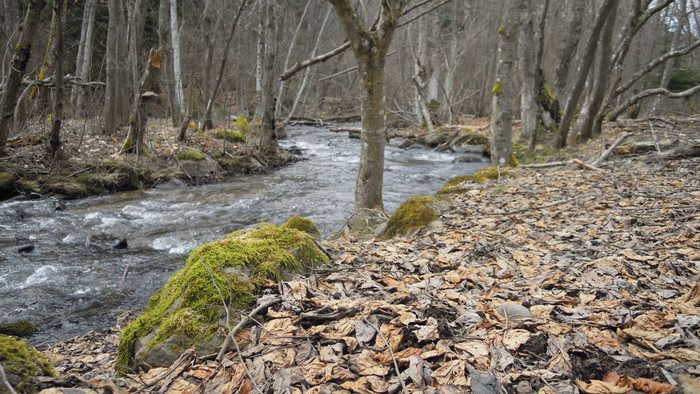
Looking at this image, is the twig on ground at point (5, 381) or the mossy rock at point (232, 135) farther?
the mossy rock at point (232, 135)

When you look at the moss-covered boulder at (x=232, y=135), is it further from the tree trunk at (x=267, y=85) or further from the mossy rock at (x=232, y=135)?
the tree trunk at (x=267, y=85)

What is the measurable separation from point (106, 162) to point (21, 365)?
896 centimetres

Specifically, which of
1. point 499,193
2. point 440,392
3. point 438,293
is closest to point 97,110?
point 499,193

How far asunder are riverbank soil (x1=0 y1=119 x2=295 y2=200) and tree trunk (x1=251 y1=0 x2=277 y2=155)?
51 centimetres

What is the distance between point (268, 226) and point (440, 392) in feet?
6.99

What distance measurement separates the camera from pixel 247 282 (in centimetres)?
263

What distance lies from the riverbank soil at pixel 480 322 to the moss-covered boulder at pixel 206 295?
116mm

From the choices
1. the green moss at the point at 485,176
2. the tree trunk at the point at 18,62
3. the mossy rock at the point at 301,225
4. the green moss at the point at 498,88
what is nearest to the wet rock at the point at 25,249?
the mossy rock at the point at 301,225

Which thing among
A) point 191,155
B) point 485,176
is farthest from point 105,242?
point 485,176

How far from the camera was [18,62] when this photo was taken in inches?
318

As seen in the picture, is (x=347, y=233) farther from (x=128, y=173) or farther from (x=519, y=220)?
(x=128, y=173)

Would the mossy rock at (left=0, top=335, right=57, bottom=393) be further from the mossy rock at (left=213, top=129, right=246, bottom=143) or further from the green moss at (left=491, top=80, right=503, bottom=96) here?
the mossy rock at (left=213, top=129, right=246, bottom=143)

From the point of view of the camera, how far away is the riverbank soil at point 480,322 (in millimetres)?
1883

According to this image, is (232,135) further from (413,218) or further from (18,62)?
(413,218)
